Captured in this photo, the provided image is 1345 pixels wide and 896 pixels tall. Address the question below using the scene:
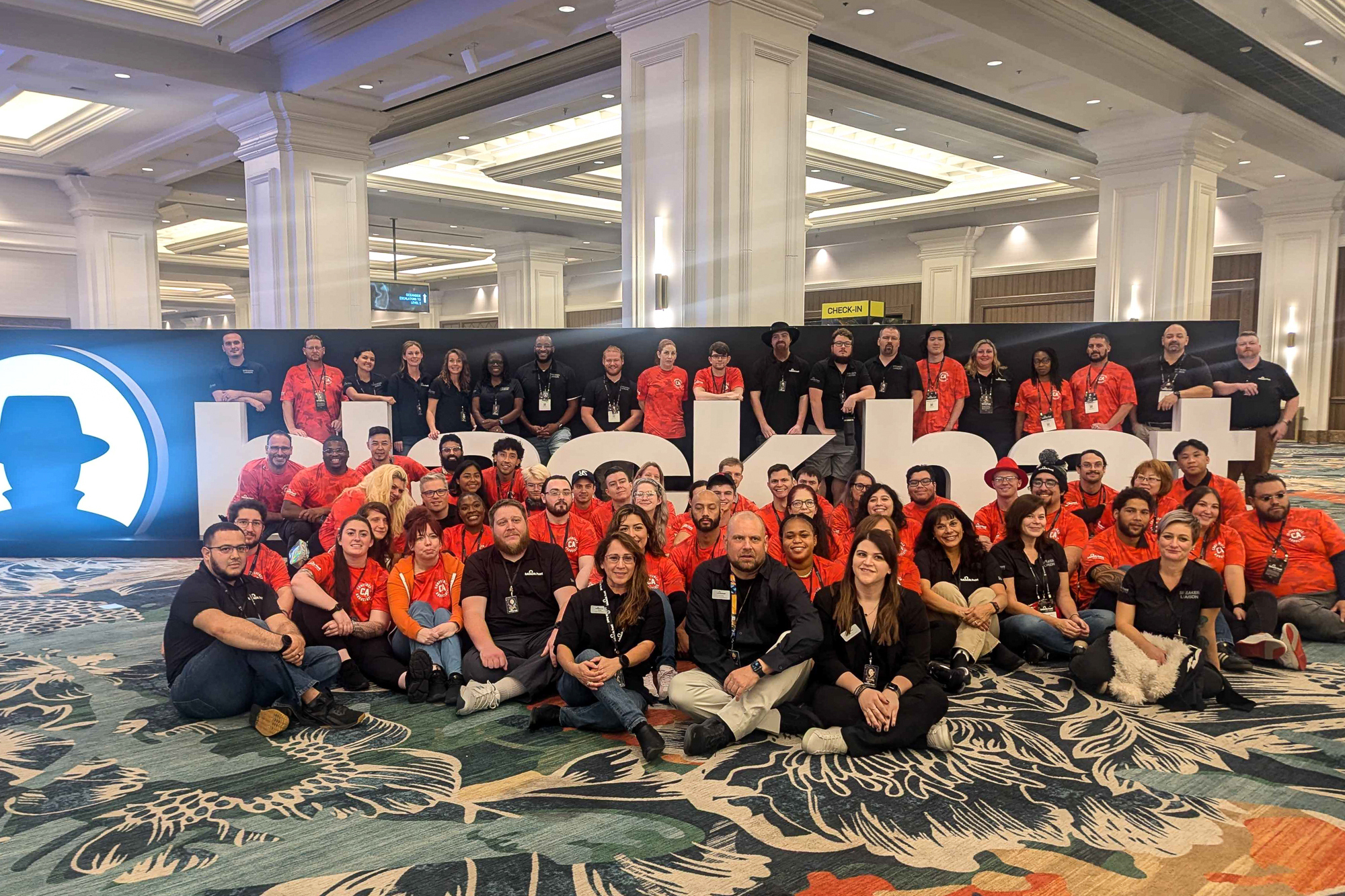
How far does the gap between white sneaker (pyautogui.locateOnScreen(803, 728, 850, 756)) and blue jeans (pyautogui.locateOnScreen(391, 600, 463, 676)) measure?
164 cm

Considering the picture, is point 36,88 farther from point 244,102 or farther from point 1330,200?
point 1330,200

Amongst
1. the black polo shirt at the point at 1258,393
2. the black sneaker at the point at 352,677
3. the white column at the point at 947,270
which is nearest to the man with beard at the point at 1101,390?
the black polo shirt at the point at 1258,393

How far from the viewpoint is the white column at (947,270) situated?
17906mm

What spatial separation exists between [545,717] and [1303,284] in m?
15.9

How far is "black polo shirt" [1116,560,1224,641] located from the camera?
399cm

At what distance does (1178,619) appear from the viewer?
13.1 feet

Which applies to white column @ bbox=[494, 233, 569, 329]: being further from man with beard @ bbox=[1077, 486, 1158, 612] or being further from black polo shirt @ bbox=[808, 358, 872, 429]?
man with beard @ bbox=[1077, 486, 1158, 612]

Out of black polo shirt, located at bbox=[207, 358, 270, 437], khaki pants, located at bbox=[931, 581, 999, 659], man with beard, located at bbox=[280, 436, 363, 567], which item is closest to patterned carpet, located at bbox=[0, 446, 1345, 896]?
khaki pants, located at bbox=[931, 581, 999, 659]

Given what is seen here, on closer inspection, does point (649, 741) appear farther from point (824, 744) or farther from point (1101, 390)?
point (1101, 390)

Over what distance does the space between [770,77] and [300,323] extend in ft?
20.4

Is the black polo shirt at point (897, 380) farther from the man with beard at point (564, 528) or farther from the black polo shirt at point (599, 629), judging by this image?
the black polo shirt at point (599, 629)

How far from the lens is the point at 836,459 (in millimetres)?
6219

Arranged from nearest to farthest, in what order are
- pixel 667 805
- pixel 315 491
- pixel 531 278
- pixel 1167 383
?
pixel 667 805, pixel 1167 383, pixel 315 491, pixel 531 278

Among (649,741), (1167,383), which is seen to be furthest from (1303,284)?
(649,741)
